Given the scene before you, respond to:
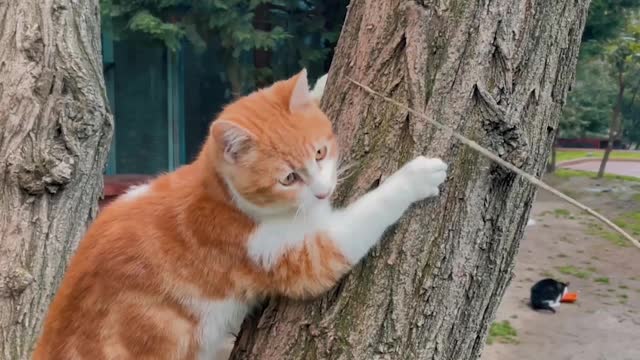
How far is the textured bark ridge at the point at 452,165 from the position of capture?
1171 mm

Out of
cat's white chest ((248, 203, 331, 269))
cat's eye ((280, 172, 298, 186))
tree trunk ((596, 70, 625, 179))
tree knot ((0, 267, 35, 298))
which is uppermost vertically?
cat's eye ((280, 172, 298, 186))

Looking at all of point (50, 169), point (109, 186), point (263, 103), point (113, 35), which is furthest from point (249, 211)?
point (113, 35)

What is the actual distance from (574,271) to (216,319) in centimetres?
621

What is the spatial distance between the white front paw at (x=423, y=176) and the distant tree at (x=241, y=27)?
561 centimetres

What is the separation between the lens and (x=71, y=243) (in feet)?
7.30

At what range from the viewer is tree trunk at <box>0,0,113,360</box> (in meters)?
2.14

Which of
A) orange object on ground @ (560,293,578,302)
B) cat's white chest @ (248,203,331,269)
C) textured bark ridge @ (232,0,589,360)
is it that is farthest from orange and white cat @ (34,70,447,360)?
orange object on ground @ (560,293,578,302)

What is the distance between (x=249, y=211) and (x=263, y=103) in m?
0.27

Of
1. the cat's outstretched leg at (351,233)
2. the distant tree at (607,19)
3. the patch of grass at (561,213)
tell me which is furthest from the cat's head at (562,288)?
the cat's outstretched leg at (351,233)

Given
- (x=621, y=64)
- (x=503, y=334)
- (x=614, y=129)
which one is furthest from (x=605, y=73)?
(x=503, y=334)

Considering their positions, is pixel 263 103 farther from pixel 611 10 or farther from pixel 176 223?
pixel 611 10

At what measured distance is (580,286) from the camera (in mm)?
6551

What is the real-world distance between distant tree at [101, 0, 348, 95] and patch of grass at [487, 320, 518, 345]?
3311mm

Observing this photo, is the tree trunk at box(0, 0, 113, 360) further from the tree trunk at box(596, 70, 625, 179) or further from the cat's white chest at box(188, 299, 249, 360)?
the tree trunk at box(596, 70, 625, 179)
